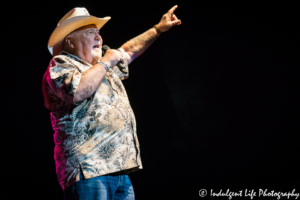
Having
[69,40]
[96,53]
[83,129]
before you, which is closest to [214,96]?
[96,53]

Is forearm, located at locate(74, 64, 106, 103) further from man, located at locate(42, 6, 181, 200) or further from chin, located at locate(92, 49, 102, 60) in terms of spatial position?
chin, located at locate(92, 49, 102, 60)

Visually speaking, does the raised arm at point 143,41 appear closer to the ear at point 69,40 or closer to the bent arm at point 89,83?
the ear at point 69,40

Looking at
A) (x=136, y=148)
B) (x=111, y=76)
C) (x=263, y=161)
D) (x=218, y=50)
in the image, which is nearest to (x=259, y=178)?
(x=263, y=161)

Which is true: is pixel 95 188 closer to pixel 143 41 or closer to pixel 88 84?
pixel 88 84

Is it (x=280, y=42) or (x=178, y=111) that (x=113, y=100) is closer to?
(x=178, y=111)

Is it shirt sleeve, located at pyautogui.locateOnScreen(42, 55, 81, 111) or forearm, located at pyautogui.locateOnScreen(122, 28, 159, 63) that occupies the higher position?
forearm, located at pyautogui.locateOnScreen(122, 28, 159, 63)

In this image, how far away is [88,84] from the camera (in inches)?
51.3

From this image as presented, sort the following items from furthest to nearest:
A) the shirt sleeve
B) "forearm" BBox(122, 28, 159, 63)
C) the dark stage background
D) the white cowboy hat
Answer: the dark stage background < "forearm" BBox(122, 28, 159, 63) < the white cowboy hat < the shirt sleeve

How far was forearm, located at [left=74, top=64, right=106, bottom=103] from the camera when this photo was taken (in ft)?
4.24

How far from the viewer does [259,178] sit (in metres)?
2.93

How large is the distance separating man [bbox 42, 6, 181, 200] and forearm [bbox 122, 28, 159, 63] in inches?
17.8

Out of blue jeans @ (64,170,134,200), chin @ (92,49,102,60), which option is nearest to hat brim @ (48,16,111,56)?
chin @ (92,49,102,60)

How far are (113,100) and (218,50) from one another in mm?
1841

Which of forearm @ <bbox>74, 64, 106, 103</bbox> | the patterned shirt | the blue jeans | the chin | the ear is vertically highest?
the ear
